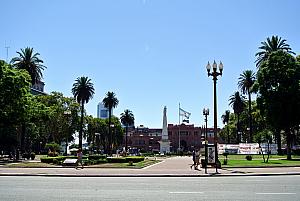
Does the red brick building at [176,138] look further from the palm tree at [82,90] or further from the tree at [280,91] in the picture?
the tree at [280,91]

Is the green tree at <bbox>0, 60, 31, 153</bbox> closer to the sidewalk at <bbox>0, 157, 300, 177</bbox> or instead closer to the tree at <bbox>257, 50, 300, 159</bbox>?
the sidewalk at <bbox>0, 157, 300, 177</bbox>

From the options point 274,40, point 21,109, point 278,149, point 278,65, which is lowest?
point 278,149

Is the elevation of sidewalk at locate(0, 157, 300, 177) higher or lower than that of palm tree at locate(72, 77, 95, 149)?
lower

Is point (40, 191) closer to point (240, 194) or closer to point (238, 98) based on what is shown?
point (240, 194)

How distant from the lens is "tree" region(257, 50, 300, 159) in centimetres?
5203

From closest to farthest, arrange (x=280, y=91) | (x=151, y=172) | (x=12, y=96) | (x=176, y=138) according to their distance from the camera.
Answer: (x=151, y=172)
(x=12, y=96)
(x=280, y=91)
(x=176, y=138)

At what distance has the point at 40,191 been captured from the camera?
14945mm

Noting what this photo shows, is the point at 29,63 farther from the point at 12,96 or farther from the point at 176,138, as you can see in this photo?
the point at 176,138

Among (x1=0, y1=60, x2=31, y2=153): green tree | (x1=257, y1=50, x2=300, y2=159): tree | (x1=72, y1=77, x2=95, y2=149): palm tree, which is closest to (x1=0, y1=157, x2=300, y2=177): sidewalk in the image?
(x1=0, y1=60, x2=31, y2=153): green tree

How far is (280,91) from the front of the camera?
52406 millimetres

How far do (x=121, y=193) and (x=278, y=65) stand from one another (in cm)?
4448

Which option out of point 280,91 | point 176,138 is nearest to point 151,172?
point 280,91

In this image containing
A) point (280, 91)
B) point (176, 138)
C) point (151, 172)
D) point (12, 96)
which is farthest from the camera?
point (176, 138)

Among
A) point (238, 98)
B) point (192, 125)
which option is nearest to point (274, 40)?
point (238, 98)
